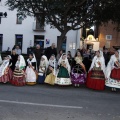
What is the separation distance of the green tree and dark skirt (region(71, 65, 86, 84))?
438 cm

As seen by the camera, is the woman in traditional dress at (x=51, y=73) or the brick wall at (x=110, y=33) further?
the brick wall at (x=110, y=33)

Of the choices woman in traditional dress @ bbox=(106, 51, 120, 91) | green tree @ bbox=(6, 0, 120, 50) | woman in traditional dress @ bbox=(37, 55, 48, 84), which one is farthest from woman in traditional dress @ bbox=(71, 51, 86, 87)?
green tree @ bbox=(6, 0, 120, 50)

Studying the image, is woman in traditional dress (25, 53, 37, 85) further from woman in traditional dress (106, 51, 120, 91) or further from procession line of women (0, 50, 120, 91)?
woman in traditional dress (106, 51, 120, 91)

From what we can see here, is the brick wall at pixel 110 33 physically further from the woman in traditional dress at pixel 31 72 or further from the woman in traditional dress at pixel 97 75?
the woman in traditional dress at pixel 97 75

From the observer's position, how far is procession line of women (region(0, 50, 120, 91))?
1123cm

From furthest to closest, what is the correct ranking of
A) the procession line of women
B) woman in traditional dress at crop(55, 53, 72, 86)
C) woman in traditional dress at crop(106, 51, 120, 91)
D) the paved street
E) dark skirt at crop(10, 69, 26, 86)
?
dark skirt at crop(10, 69, 26, 86)
woman in traditional dress at crop(55, 53, 72, 86)
the procession line of women
woman in traditional dress at crop(106, 51, 120, 91)
the paved street

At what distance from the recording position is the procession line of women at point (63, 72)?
11.2m

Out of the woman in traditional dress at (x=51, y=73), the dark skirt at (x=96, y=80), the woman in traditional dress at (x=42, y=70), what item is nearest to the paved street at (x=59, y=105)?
the dark skirt at (x=96, y=80)

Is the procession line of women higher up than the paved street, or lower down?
higher up

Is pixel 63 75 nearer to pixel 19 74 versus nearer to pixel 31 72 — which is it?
pixel 31 72

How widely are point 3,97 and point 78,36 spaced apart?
1042 inches

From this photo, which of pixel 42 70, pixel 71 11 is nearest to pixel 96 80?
pixel 42 70

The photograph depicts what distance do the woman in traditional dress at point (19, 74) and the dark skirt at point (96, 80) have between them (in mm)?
2821

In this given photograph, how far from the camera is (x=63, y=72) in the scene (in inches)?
458
